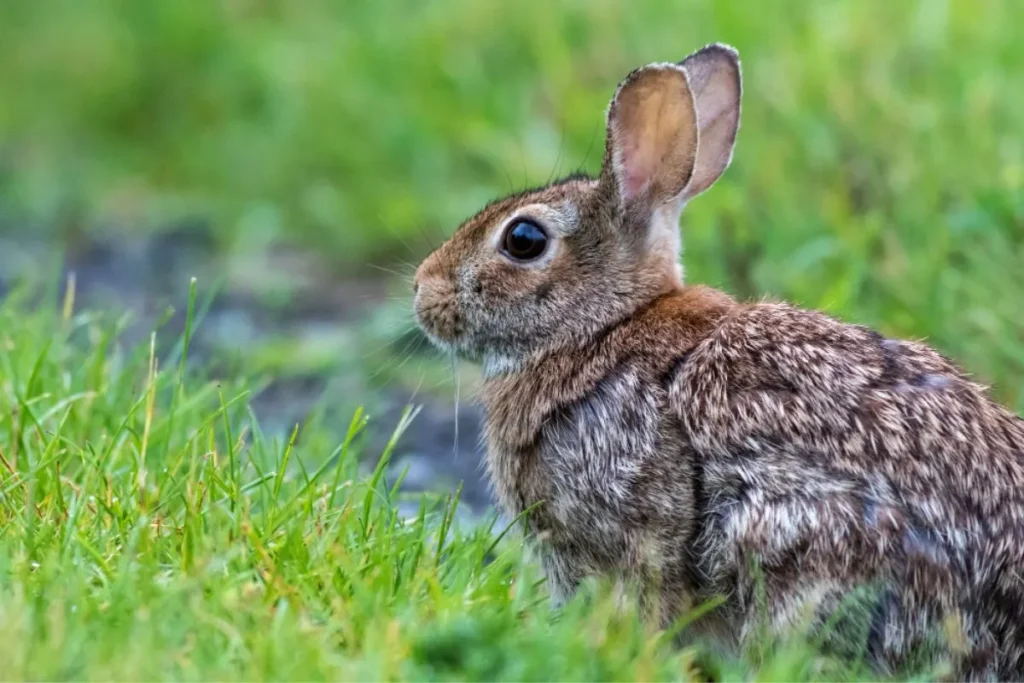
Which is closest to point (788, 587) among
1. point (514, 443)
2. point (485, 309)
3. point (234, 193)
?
point (514, 443)

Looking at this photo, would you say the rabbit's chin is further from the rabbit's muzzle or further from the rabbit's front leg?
the rabbit's front leg

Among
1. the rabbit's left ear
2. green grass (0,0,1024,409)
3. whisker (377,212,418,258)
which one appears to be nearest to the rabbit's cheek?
the rabbit's left ear

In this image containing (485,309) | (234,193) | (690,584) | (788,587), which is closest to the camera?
(788,587)

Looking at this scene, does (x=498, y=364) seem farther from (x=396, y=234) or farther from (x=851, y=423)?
(x=396, y=234)

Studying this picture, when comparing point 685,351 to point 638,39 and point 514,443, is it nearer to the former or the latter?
point 514,443

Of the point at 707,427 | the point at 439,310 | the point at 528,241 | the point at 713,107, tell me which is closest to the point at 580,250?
the point at 528,241
